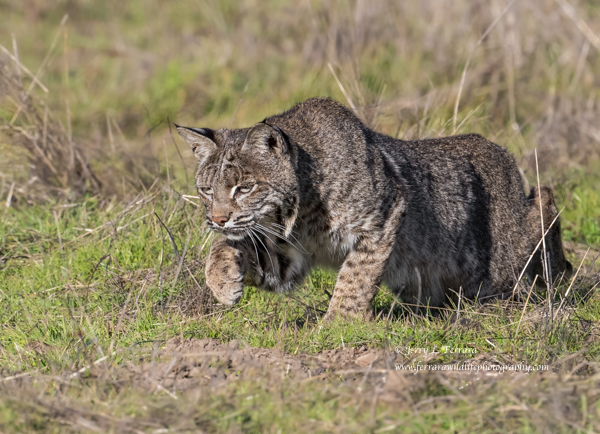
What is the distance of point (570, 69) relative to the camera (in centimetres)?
962

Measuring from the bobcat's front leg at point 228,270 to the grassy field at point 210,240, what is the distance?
194 mm

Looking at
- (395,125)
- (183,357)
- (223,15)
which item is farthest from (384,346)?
(223,15)

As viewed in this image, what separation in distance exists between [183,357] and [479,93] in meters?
6.38

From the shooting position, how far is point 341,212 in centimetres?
468

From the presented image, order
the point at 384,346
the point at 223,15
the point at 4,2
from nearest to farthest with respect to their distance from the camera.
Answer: the point at 384,346
the point at 223,15
the point at 4,2

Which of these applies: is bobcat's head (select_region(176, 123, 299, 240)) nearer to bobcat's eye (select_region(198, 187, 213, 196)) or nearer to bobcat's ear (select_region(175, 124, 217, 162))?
bobcat's eye (select_region(198, 187, 213, 196))

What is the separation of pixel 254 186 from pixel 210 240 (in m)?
1.01

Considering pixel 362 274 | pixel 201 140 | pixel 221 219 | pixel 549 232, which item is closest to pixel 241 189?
pixel 221 219

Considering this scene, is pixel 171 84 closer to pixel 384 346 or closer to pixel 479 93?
pixel 479 93

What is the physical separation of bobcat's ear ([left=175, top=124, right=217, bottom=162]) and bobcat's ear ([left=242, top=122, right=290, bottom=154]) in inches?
11.1

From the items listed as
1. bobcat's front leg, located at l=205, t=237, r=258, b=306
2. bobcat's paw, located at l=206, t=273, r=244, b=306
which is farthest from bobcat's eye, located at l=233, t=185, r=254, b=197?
bobcat's paw, located at l=206, t=273, r=244, b=306

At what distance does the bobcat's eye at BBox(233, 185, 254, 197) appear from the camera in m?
4.59

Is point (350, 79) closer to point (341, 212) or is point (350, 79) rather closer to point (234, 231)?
point (341, 212)

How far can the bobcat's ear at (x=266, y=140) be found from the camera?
4488 millimetres
